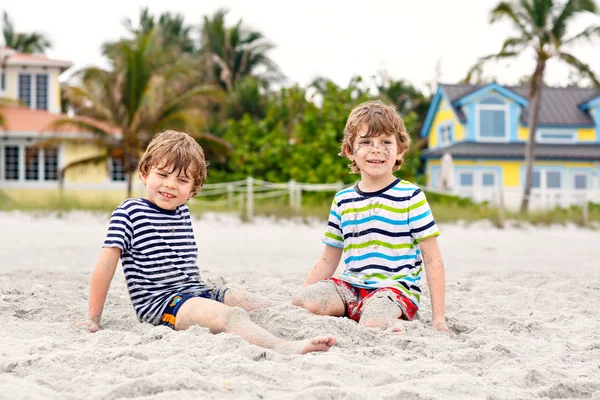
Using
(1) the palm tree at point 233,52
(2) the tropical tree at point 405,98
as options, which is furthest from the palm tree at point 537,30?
(1) the palm tree at point 233,52

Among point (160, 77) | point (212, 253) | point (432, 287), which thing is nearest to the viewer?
point (432, 287)

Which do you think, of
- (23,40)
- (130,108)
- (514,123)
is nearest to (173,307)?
(130,108)

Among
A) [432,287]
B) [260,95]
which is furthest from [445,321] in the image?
[260,95]

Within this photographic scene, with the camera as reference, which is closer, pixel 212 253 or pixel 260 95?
pixel 212 253

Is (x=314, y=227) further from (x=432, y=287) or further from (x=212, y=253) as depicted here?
(x=432, y=287)

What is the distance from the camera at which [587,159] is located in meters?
26.3

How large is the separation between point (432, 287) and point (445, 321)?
182mm

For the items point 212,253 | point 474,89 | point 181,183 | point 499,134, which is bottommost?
point 212,253

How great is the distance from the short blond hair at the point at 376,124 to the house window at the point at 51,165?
67.7 feet

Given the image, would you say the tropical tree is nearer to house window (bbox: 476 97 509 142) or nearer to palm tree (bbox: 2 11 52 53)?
house window (bbox: 476 97 509 142)

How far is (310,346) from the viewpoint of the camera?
2891 mm

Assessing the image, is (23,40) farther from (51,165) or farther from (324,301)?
(324,301)

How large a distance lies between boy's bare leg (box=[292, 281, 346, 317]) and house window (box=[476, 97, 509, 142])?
80.9 feet

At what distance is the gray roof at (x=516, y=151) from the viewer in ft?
84.8
